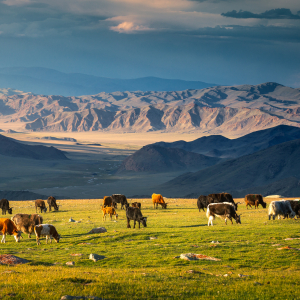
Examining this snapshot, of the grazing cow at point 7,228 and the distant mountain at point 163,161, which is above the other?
the distant mountain at point 163,161

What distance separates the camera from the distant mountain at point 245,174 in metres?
113

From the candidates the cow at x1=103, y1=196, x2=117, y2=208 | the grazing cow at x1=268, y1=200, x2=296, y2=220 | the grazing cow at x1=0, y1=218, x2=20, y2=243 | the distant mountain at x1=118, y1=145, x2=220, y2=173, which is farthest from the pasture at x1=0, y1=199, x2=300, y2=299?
the distant mountain at x1=118, y1=145, x2=220, y2=173

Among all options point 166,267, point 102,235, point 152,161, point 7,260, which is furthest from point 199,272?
point 152,161

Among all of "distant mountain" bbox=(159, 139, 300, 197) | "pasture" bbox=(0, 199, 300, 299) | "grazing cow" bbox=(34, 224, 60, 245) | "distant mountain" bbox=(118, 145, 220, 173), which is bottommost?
"pasture" bbox=(0, 199, 300, 299)

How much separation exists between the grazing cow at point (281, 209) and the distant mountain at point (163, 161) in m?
146

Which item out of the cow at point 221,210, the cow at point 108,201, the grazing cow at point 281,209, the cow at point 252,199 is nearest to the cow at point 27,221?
the cow at point 221,210

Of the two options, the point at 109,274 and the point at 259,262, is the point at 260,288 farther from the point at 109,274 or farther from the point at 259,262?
the point at 109,274

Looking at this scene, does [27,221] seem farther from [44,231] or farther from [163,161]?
[163,161]

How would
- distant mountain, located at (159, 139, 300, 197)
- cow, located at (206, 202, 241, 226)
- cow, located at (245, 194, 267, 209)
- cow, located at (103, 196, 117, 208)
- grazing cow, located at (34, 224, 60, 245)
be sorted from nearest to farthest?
grazing cow, located at (34, 224, 60, 245), cow, located at (206, 202, 241, 226), cow, located at (103, 196, 117, 208), cow, located at (245, 194, 267, 209), distant mountain, located at (159, 139, 300, 197)

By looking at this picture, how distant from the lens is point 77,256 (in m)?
16.6

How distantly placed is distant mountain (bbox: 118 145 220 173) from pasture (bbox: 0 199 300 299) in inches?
5956

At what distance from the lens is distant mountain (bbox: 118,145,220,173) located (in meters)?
175

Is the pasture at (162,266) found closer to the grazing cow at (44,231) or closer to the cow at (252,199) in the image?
the grazing cow at (44,231)

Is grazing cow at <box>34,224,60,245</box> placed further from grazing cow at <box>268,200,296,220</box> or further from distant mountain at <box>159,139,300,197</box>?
distant mountain at <box>159,139,300,197</box>
